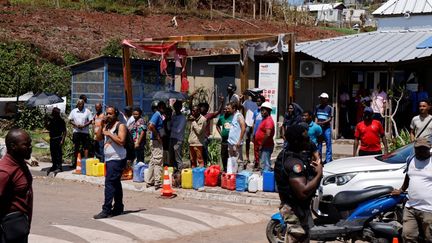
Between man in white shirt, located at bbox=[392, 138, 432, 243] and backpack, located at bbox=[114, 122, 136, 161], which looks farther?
backpack, located at bbox=[114, 122, 136, 161]

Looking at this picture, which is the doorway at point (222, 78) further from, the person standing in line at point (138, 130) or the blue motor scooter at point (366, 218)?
the blue motor scooter at point (366, 218)

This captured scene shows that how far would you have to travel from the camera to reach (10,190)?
563 cm

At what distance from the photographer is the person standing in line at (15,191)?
18.4 feet

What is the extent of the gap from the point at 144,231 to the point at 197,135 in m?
4.59

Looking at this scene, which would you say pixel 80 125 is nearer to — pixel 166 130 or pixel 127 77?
pixel 127 77

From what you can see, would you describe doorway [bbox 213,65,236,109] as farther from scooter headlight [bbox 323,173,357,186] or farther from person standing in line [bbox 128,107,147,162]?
scooter headlight [bbox 323,173,357,186]

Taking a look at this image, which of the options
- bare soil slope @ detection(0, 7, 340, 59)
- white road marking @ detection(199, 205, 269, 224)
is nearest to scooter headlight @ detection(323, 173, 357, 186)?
white road marking @ detection(199, 205, 269, 224)

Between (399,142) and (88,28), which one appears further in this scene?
(88,28)

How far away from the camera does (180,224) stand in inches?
411

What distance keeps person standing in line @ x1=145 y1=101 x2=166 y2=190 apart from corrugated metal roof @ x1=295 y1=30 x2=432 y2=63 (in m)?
8.49

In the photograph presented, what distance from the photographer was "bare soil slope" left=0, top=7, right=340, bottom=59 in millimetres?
37062

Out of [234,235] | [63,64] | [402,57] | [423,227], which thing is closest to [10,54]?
[63,64]

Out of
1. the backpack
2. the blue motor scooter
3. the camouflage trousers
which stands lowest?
the blue motor scooter

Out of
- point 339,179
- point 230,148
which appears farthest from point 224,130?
point 339,179
